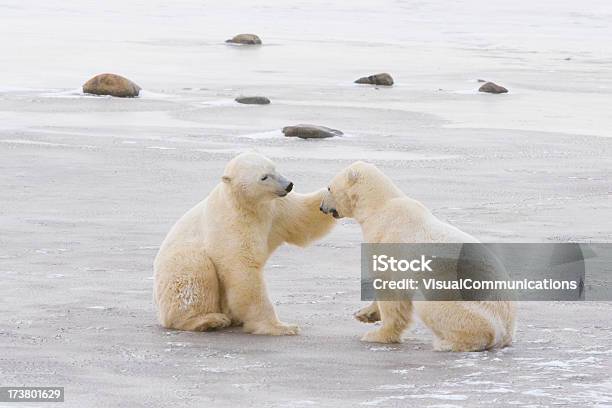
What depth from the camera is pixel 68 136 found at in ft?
51.6

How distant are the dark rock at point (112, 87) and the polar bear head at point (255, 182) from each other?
13.4 m

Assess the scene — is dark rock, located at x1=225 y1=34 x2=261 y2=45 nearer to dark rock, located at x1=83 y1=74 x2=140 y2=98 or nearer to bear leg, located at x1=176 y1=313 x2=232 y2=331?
dark rock, located at x1=83 y1=74 x2=140 y2=98

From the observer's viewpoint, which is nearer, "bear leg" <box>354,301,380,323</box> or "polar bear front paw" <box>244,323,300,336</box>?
"polar bear front paw" <box>244,323,300,336</box>

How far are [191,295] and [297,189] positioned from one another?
5222 millimetres

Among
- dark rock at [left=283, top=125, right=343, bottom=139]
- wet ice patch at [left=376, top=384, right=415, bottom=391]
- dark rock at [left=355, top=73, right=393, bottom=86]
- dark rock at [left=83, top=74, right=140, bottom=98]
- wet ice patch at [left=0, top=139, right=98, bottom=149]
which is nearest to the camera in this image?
wet ice patch at [left=376, top=384, right=415, bottom=391]

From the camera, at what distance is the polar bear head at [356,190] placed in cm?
699

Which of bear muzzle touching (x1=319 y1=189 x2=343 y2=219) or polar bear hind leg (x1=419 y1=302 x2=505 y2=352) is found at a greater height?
bear muzzle touching (x1=319 y1=189 x2=343 y2=219)

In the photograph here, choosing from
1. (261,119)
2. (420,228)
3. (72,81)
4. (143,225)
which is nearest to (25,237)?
(143,225)

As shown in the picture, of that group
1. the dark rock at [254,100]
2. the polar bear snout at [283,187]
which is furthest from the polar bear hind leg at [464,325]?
the dark rock at [254,100]

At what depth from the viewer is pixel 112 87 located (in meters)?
20.3

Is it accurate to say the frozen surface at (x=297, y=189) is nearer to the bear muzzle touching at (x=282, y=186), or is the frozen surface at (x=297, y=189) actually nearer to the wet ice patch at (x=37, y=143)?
the wet ice patch at (x=37, y=143)

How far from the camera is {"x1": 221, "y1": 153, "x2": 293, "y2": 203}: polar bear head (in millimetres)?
7105

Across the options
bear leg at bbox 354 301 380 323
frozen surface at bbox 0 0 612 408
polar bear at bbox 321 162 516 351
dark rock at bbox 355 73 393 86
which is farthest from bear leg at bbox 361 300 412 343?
dark rock at bbox 355 73 393 86

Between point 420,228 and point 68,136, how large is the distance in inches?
383
